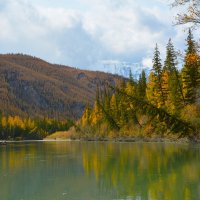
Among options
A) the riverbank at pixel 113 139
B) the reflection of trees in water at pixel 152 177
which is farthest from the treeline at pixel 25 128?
the reflection of trees in water at pixel 152 177

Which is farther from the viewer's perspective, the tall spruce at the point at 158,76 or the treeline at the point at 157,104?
the tall spruce at the point at 158,76

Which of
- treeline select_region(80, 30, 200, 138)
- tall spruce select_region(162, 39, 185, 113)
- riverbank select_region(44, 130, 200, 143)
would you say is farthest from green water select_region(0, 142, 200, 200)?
tall spruce select_region(162, 39, 185, 113)

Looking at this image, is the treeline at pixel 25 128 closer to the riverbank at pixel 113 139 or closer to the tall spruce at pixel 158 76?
the riverbank at pixel 113 139

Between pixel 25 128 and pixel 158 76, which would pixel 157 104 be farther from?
pixel 25 128

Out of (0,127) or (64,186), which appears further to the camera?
(0,127)

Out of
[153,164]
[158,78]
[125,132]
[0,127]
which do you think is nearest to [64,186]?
[153,164]

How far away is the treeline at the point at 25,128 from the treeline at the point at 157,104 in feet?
147

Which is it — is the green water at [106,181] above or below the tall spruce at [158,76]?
below

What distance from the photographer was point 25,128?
177000 millimetres

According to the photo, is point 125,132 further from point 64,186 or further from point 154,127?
point 154,127

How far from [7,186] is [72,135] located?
12111 cm

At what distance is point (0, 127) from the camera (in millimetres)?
166625

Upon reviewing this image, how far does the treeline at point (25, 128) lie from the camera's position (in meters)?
168

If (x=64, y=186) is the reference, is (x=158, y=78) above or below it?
above
